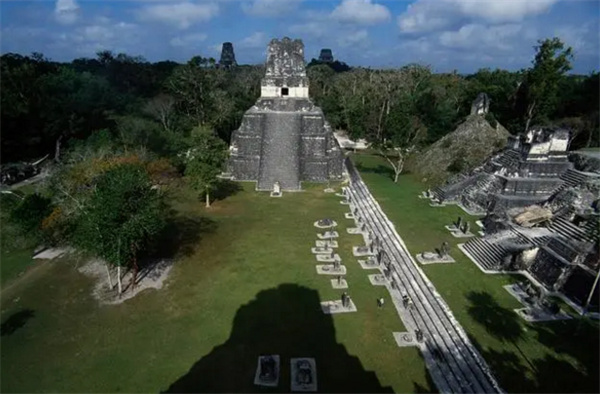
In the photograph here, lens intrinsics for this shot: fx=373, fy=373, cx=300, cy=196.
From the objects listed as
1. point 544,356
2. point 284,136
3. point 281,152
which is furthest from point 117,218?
point 284,136

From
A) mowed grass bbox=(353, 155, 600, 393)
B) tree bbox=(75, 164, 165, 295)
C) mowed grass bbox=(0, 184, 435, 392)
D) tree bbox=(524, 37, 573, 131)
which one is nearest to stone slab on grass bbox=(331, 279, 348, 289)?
mowed grass bbox=(0, 184, 435, 392)

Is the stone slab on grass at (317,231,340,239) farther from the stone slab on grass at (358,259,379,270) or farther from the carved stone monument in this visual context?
the carved stone monument

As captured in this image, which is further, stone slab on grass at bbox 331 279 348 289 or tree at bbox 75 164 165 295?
stone slab on grass at bbox 331 279 348 289

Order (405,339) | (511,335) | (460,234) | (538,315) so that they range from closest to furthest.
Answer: (405,339) < (511,335) < (538,315) < (460,234)

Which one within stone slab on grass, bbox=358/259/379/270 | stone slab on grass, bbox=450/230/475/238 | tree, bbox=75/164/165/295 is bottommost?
stone slab on grass, bbox=358/259/379/270

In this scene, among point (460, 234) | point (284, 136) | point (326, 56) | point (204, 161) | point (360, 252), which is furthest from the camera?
point (326, 56)

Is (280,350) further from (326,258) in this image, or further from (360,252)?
(360,252)
